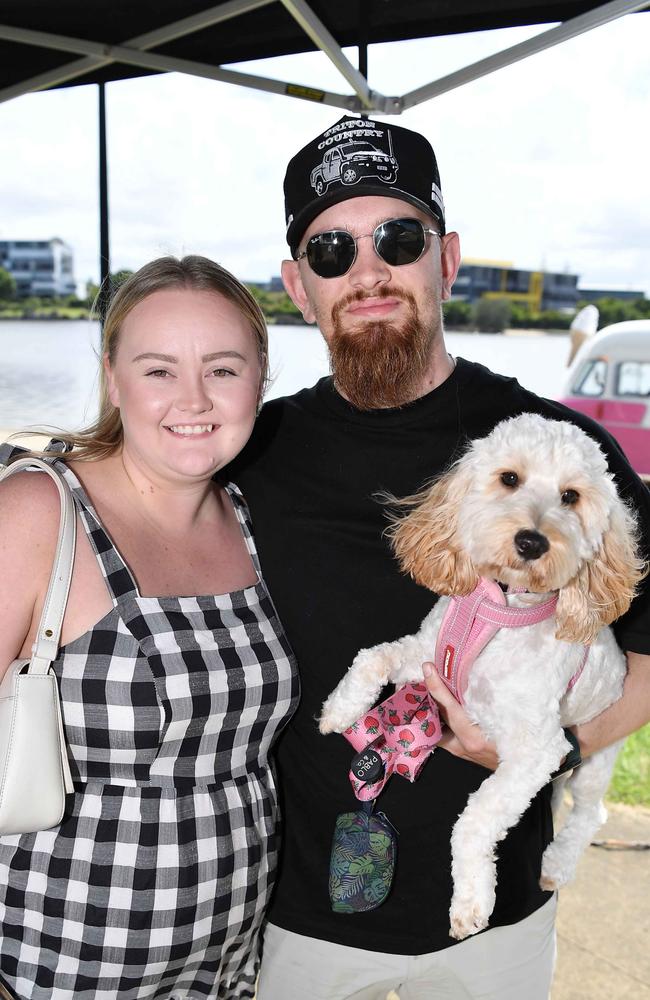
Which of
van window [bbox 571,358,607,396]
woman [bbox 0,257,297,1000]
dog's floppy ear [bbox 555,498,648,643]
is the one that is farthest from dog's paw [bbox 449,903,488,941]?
van window [bbox 571,358,607,396]

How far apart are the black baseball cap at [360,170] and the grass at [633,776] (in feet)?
13.3

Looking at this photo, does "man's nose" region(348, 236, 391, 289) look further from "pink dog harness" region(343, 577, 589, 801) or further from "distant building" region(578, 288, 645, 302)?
"distant building" region(578, 288, 645, 302)

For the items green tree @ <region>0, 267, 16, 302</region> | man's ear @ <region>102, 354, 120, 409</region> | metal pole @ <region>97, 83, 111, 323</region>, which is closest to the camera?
man's ear @ <region>102, 354, 120, 409</region>

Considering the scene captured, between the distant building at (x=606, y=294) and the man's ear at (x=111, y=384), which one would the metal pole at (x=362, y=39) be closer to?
the man's ear at (x=111, y=384)

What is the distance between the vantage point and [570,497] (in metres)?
2.25

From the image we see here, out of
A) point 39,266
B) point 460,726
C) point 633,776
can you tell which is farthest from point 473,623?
point 39,266

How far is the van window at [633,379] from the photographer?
12.2 m

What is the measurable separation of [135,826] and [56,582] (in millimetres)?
572

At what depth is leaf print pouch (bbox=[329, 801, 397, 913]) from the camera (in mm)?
2164

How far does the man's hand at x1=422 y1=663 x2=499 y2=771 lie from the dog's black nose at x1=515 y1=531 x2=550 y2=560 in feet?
1.29

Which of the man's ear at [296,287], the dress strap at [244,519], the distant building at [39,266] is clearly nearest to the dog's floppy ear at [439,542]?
the dress strap at [244,519]

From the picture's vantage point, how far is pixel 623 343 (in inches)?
495

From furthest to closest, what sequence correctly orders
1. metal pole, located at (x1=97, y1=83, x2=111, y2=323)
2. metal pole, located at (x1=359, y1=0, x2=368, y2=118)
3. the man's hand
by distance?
metal pole, located at (x1=97, y1=83, x2=111, y2=323), metal pole, located at (x1=359, y1=0, x2=368, y2=118), the man's hand

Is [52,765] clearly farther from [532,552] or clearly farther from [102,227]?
[102,227]
